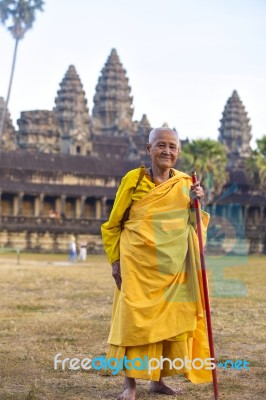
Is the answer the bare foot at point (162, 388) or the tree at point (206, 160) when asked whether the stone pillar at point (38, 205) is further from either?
the bare foot at point (162, 388)

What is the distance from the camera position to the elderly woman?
6.88 metres

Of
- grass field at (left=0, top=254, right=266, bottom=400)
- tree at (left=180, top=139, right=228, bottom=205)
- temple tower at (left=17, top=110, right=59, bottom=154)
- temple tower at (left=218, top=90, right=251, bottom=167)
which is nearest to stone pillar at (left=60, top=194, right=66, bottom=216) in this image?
tree at (left=180, top=139, right=228, bottom=205)

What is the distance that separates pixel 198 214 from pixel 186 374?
4.44 ft

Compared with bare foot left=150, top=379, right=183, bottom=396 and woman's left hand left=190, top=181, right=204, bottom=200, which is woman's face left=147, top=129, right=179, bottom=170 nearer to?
woman's left hand left=190, top=181, right=204, bottom=200

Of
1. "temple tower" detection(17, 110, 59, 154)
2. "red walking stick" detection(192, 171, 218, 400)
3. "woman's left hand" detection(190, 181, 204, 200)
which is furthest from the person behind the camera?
"temple tower" detection(17, 110, 59, 154)

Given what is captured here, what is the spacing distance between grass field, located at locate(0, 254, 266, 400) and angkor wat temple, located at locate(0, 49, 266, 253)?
829 inches

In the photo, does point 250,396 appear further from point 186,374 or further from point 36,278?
point 36,278

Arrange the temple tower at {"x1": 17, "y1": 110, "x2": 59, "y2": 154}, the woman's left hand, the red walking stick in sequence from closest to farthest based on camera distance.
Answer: the red walking stick → the woman's left hand → the temple tower at {"x1": 17, "y1": 110, "x2": 59, "y2": 154}

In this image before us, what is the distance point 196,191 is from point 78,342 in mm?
3673

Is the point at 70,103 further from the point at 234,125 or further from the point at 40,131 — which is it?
the point at 234,125

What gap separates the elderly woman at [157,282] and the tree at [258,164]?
5799 centimetres

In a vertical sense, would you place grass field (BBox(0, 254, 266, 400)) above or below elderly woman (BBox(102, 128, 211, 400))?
below

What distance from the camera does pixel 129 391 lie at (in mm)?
6934

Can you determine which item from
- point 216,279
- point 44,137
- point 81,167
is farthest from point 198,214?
point 44,137
